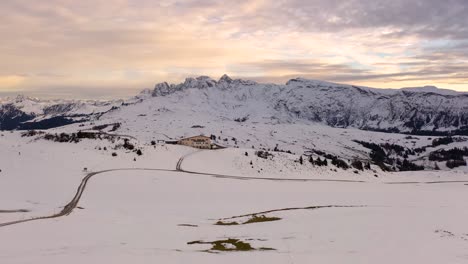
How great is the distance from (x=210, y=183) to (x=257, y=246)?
150 feet

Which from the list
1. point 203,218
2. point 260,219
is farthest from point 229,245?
point 203,218

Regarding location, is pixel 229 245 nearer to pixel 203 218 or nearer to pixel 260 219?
pixel 260 219

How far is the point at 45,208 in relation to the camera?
167ft

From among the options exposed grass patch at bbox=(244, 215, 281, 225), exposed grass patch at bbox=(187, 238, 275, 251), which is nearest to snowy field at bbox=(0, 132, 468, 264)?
exposed grass patch at bbox=(187, 238, 275, 251)

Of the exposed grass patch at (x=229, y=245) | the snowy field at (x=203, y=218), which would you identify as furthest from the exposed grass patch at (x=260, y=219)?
the exposed grass patch at (x=229, y=245)

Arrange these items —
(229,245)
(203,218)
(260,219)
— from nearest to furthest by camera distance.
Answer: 1. (229,245)
2. (260,219)
3. (203,218)

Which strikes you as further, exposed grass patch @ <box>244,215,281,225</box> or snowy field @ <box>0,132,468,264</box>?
exposed grass patch @ <box>244,215,281,225</box>

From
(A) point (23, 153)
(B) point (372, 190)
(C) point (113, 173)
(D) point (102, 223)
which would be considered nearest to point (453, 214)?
(B) point (372, 190)

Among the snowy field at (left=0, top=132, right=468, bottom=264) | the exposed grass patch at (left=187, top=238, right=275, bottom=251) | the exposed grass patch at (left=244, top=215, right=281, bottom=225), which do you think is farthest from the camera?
the exposed grass patch at (left=244, top=215, right=281, bottom=225)

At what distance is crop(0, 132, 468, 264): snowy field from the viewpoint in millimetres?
31938

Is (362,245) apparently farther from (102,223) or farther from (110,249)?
(102,223)

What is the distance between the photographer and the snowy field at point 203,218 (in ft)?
105

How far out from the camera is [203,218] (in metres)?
51.0

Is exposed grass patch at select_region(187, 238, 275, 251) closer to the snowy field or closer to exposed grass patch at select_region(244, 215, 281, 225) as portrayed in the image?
the snowy field
